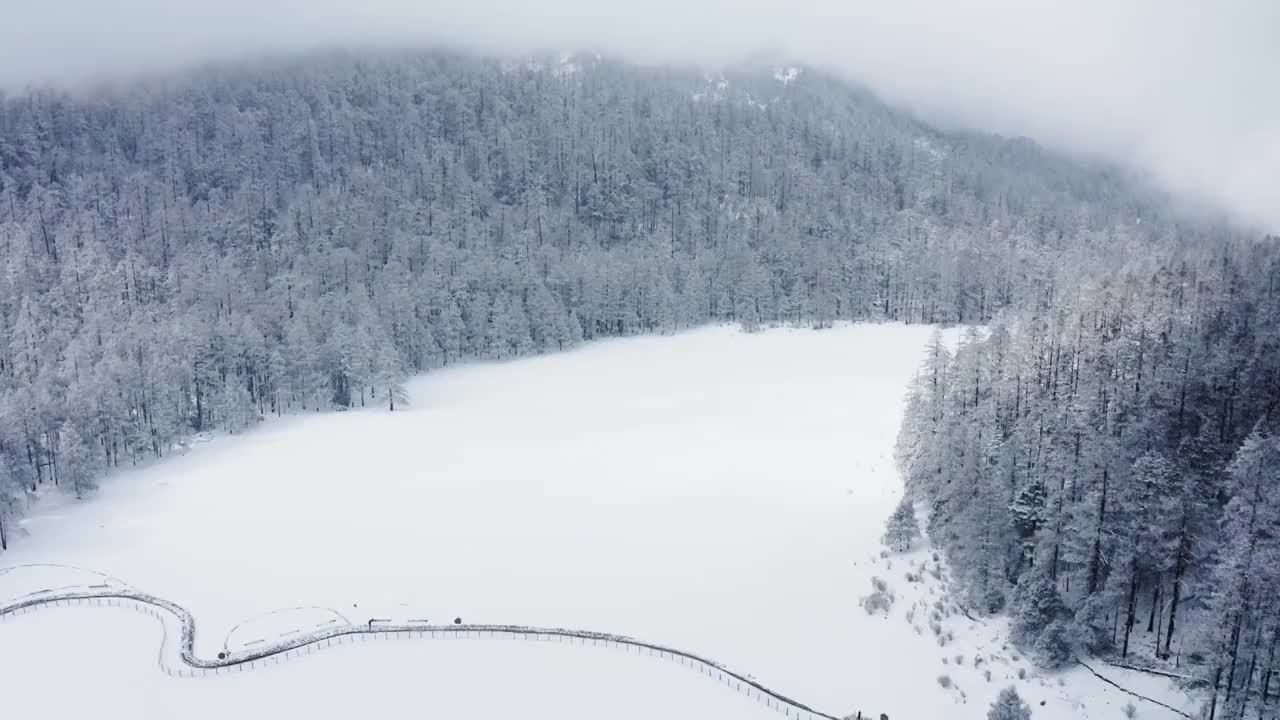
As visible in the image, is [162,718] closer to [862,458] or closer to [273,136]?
[862,458]

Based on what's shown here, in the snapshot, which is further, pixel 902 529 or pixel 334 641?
pixel 902 529

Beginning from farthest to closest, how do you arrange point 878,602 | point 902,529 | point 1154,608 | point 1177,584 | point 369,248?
point 369,248, point 902,529, point 878,602, point 1154,608, point 1177,584

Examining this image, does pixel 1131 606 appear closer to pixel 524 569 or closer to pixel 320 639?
pixel 524 569

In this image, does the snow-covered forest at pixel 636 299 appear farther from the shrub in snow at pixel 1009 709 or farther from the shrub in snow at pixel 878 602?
the shrub in snow at pixel 1009 709

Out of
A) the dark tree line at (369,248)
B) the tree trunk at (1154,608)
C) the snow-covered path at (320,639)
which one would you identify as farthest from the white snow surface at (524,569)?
the dark tree line at (369,248)

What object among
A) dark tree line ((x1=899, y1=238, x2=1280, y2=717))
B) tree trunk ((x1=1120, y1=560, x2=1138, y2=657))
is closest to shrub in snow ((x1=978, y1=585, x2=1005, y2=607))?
dark tree line ((x1=899, y1=238, x2=1280, y2=717))

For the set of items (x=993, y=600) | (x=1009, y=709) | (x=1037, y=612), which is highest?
(x=1037, y=612)

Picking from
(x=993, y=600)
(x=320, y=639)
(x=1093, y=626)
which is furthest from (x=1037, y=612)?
(x=320, y=639)

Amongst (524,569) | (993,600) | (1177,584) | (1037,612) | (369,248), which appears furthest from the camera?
(369,248)
